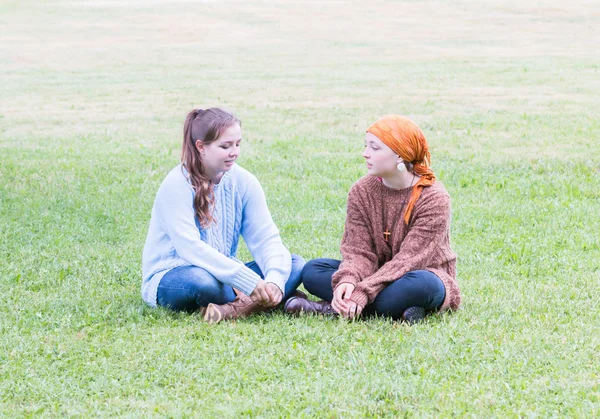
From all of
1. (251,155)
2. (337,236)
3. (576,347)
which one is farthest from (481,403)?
(251,155)

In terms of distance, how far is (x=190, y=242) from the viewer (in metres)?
4.75

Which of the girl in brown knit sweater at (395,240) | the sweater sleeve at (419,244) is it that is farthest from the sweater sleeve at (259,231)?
the sweater sleeve at (419,244)

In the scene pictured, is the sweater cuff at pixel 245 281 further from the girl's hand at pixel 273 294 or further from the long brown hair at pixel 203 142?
the long brown hair at pixel 203 142

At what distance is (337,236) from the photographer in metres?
6.81

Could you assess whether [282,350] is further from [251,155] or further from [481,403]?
[251,155]

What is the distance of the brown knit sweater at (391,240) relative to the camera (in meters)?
4.66

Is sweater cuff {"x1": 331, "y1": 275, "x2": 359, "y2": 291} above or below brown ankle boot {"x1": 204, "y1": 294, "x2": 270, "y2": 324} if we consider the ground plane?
above

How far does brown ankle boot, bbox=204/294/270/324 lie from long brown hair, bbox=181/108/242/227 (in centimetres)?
46

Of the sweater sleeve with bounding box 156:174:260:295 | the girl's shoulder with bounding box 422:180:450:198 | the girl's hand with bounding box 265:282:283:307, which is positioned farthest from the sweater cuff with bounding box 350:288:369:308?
the girl's shoulder with bounding box 422:180:450:198

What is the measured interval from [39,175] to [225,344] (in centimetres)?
513

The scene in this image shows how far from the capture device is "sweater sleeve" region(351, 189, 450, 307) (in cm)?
465

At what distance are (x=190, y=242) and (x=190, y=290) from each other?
0.26m

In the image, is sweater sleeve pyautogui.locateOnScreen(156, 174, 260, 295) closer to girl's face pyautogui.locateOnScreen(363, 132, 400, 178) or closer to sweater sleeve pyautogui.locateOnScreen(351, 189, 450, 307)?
sweater sleeve pyautogui.locateOnScreen(351, 189, 450, 307)

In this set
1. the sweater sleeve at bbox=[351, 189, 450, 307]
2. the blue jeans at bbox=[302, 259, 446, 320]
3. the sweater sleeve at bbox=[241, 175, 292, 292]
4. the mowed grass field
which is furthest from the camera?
the sweater sleeve at bbox=[241, 175, 292, 292]
